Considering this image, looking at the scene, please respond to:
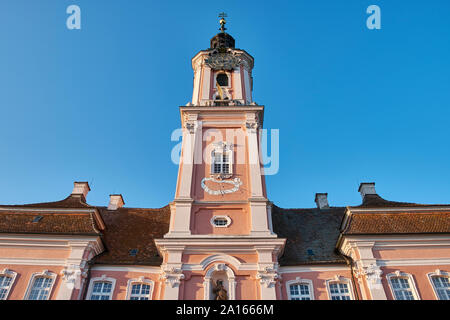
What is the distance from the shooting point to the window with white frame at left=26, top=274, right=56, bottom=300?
19.2m

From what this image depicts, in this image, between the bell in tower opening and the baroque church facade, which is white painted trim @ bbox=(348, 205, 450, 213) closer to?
the baroque church facade

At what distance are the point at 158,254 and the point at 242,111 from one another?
11.0 metres

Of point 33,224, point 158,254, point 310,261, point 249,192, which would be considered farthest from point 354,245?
point 33,224

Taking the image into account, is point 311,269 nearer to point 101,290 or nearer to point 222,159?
point 222,159

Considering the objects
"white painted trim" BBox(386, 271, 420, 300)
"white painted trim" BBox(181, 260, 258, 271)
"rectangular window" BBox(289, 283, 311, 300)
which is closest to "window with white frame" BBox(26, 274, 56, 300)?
"white painted trim" BBox(181, 260, 258, 271)

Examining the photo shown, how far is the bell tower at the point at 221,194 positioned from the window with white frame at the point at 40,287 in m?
5.46

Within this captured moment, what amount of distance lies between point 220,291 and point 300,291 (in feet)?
13.1

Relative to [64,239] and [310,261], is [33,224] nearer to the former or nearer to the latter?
[64,239]

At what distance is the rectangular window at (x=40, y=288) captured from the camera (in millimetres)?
19156

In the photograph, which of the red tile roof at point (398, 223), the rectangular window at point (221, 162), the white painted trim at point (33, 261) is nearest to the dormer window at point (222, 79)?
the rectangular window at point (221, 162)

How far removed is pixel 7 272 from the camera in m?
19.7

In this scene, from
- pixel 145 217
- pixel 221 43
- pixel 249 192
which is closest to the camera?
pixel 249 192

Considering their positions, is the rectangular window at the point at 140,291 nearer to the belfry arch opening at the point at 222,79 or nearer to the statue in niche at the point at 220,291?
the statue in niche at the point at 220,291
